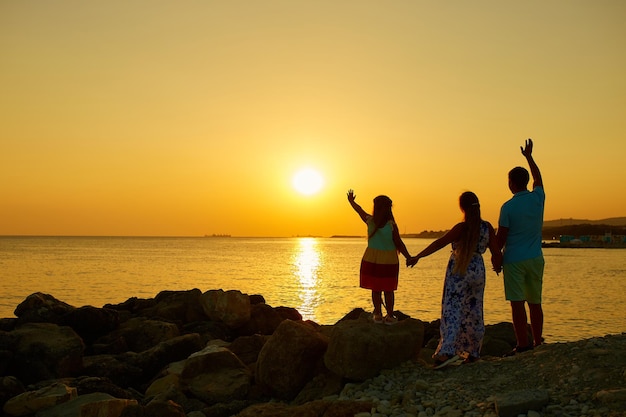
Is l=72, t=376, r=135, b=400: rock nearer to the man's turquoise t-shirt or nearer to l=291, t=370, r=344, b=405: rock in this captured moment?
l=291, t=370, r=344, b=405: rock

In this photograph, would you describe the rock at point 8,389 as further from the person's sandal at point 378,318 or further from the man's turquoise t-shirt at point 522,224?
the man's turquoise t-shirt at point 522,224

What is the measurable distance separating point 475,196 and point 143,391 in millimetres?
7425

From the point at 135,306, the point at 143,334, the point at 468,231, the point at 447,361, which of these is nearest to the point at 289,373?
the point at 447,361

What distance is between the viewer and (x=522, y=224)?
7.94 meters

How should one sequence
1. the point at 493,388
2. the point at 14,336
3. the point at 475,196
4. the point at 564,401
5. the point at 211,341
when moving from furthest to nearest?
the point at 211,341 < the point at 14,336 < the point at 475,196 < the point at 493,388 < the point at 564,401

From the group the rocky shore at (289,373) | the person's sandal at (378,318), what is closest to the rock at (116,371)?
the rocky shore at (289,373)

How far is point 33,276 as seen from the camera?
48344 millimetres

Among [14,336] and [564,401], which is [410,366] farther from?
[14,336]

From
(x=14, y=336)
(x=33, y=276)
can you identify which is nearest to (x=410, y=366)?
(x=14, y=336)

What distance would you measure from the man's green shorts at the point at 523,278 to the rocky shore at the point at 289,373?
752 millimetres

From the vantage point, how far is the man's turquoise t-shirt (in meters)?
7.93

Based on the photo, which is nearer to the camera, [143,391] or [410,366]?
[410,366]

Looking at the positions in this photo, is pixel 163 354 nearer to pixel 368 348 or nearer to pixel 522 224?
pixel 368 348

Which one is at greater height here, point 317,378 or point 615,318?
point 317,378
